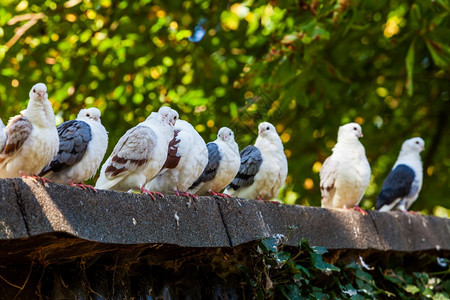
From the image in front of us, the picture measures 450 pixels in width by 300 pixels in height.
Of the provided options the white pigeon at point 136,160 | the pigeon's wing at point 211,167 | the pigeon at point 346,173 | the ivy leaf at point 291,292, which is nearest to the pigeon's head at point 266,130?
the pigeon's wing at point 211,167

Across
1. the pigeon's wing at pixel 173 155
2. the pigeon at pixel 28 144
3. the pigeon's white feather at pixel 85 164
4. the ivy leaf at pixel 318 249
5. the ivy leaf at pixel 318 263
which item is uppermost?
the pigeon at pixel 28 144

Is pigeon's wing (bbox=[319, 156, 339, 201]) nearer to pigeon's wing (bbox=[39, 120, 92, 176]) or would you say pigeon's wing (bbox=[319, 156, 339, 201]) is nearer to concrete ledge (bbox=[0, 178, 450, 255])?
concrete ledge (bbox=[0, 178, 450, 255])

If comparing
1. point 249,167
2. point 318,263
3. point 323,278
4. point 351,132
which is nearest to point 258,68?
point 351,132

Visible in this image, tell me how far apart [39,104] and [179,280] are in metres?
1.06

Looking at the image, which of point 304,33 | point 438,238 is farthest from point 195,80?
point 438,238

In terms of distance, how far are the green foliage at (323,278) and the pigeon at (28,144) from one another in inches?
44.3

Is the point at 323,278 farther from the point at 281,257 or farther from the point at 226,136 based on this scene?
the point at 226,136

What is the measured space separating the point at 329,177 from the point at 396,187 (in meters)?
1.23

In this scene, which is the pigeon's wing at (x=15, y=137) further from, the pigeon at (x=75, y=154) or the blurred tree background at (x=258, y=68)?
the blurred tree background at (x=258, y=68)

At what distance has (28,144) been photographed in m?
3.06

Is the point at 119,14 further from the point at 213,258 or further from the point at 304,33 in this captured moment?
the point at 213,258

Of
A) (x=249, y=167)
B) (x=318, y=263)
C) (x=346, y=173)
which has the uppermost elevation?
(x=318, y=263)

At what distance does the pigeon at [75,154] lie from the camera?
11.5ft

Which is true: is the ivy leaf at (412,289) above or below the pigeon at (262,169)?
below
